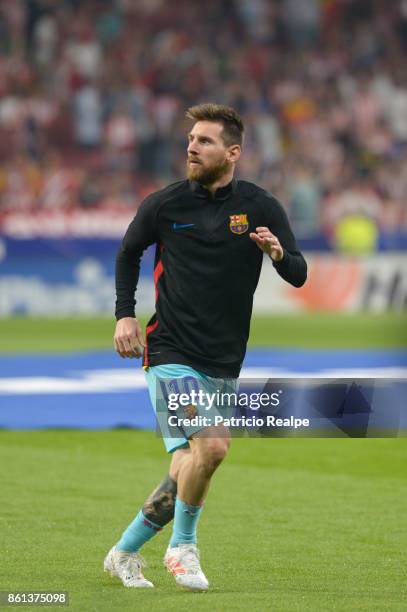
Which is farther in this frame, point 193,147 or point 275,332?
point 275,332

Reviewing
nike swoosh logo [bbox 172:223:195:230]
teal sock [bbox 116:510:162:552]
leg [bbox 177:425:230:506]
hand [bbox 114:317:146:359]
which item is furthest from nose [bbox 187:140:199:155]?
teal sock [bbox 116:510:162:552]

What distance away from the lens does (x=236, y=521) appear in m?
8.18

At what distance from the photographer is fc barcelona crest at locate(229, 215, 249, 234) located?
20.4ft

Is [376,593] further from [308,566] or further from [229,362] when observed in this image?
[229,362]

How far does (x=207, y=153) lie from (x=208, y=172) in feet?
0.29

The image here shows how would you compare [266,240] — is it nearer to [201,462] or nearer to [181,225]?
[181,225]

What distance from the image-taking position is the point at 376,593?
6.13 metres

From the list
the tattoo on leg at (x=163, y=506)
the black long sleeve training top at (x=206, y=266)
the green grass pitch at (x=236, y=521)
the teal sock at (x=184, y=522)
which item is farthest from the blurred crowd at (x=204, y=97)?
the teal sock at (x=184, y=522)

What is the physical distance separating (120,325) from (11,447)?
16.5 feet

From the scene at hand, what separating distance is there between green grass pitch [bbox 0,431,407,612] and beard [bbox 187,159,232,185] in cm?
187

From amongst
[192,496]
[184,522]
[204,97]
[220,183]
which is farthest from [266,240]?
[204,97]

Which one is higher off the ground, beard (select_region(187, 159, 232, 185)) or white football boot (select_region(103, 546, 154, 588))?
beard (select_region(187, 159, 232, 185))

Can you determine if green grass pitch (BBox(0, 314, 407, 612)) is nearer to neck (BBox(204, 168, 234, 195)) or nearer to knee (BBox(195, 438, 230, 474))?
knee (BBox(195, 438, 230, 474))

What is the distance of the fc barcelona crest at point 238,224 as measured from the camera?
245 inches
